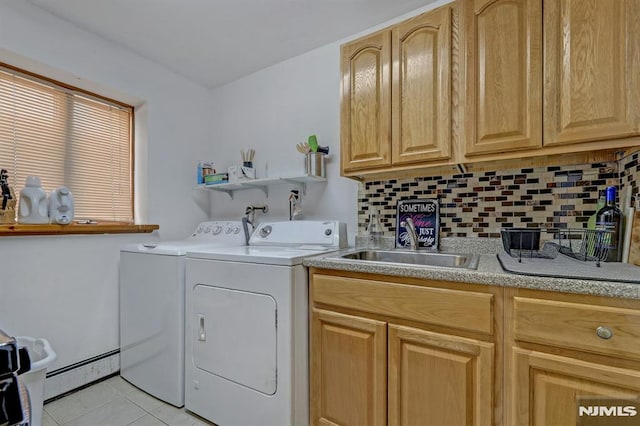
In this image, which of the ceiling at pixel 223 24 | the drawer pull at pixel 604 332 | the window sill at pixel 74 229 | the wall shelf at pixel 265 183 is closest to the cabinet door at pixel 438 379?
the drawer pull at pixel 604 332

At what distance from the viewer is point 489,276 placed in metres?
1.04

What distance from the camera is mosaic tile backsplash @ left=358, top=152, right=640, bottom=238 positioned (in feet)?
4.64

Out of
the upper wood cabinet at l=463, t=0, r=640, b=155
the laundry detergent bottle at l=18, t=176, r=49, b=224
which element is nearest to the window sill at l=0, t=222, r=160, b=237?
the laundry detergent bottle at l=18, t=176, r=49, b=224

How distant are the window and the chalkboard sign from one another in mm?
2040

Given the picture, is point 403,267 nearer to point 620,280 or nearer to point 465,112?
point 620,280

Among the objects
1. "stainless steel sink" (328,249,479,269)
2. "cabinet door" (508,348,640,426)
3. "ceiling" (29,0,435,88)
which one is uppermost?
"ceiling" (29,0,435,88)

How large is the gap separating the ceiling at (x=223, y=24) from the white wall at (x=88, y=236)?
0.14 m

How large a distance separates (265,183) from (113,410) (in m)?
1.66

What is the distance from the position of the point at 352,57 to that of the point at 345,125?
0.39 m

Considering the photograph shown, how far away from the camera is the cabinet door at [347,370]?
1.27 metres

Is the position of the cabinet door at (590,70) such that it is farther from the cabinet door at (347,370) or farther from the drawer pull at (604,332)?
the cabinet door at (347,370)

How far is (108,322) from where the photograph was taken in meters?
2.12

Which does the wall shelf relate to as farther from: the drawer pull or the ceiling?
the drawer pull

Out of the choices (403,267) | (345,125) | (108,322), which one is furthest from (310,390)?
(108,322)
